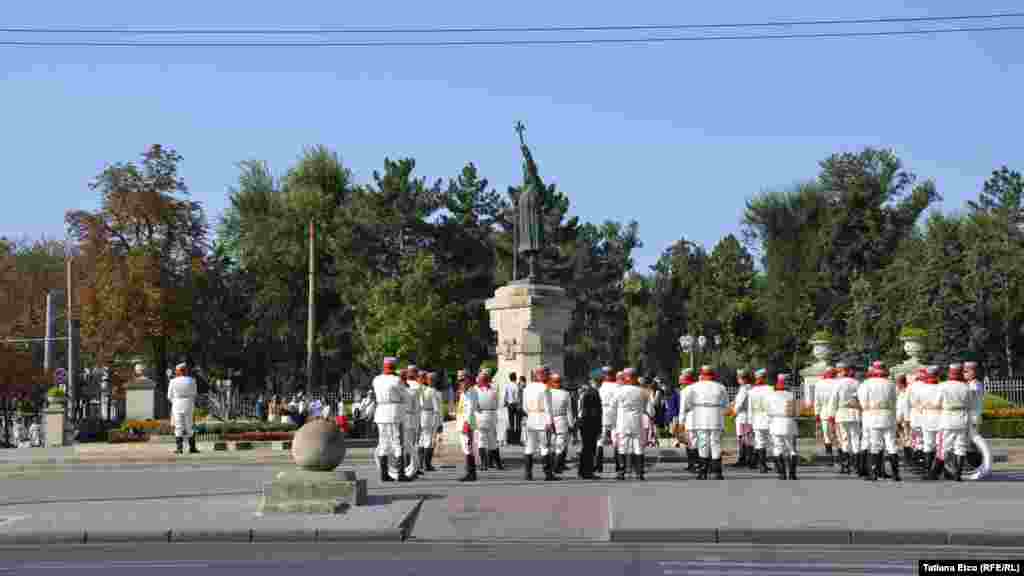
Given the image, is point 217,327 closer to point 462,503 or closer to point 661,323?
point 661,323

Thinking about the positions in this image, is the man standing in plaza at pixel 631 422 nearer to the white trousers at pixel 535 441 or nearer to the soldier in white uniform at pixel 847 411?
the white trousers at pixel 535 441

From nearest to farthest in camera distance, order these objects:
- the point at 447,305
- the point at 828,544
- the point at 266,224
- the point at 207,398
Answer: the point at 828,544 → the point at 207,398 → the point at 447,305 → the point at 266,224

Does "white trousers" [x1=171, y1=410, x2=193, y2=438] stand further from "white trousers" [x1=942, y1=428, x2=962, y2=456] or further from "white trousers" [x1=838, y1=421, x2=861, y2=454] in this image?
"white trousers" [x1=942, y1=428, x2=962, y2=456]

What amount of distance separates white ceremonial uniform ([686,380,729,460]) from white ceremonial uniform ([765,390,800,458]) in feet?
2.68

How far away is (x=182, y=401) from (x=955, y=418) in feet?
51.3

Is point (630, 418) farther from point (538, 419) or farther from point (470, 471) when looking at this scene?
point (470, 471)

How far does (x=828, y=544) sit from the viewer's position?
12797mm

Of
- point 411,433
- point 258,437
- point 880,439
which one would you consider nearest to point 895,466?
point 880,439

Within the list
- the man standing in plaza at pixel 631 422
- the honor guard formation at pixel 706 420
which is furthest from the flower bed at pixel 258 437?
the man standing in plaza at pixel 631 422

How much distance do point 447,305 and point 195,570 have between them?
53.6 m

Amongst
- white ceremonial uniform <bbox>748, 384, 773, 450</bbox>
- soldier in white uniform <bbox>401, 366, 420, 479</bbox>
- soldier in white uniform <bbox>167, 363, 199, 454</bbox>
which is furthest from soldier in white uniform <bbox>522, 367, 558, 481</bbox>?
soldier in white uniform <bbox>167, 363, 199, 454</bbox>

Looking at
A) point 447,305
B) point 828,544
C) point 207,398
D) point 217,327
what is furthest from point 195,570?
point 217,327

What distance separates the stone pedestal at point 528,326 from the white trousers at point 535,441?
292 inches

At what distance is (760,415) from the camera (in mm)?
21531
